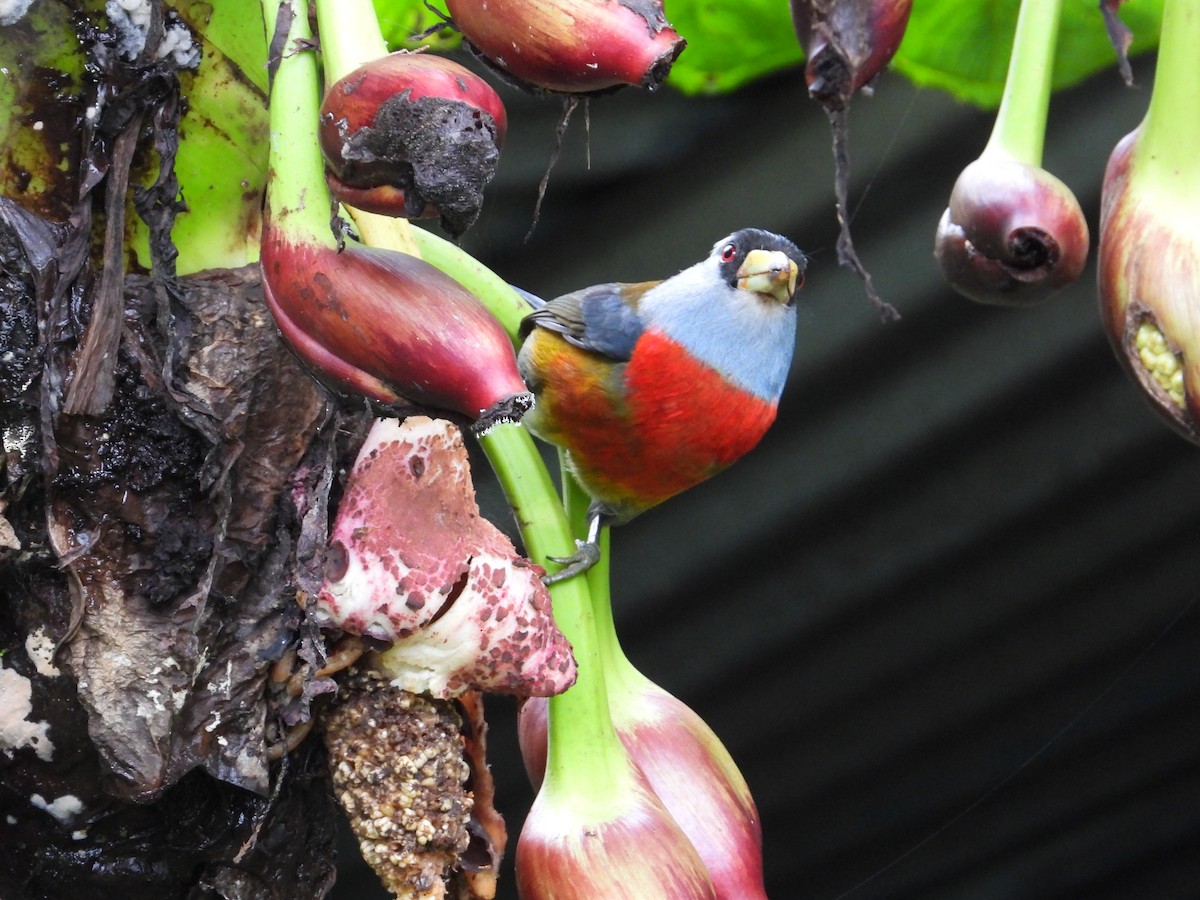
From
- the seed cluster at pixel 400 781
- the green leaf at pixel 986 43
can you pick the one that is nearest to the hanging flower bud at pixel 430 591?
the seed cluster at pixel 400 781

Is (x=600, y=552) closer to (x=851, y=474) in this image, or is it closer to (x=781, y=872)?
(x=851, y=474)

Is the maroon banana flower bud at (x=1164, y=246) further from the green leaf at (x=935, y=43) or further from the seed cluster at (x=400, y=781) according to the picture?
the green leaf at (x=935, y=43)

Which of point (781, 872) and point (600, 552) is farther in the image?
point (781, 872)

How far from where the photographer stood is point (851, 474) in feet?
2.63

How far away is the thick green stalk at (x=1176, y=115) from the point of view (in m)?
0.35

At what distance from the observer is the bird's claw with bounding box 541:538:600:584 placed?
1.30ft


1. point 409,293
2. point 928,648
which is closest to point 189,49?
point 409,293

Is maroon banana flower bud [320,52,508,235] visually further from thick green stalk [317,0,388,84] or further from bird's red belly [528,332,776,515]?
bird's red belly [528,332,776,515]

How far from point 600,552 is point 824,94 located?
22cm

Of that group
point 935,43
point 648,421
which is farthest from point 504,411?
point 935,43

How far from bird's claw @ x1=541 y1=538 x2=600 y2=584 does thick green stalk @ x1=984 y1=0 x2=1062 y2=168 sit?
0.19m

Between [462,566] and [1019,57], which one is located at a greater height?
[1019,57]

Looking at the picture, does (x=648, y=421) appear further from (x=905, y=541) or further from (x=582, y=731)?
(x=905, y=541)

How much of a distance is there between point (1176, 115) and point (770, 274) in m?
0.22
